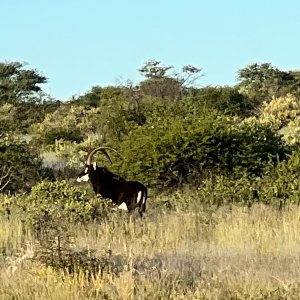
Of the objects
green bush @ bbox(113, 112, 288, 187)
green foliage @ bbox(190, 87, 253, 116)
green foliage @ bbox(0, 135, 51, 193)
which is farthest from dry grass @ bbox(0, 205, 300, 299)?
green foliage @ bbox(190, 87, 253, 116)

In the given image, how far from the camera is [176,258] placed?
8.37 metres

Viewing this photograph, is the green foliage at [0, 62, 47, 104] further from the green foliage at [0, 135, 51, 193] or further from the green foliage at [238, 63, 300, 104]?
the green foliage at [0, 135, 51, 193]

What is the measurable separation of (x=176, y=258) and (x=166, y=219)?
314 cm

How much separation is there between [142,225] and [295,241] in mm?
2324

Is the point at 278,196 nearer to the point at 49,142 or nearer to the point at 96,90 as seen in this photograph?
the point at 49,142

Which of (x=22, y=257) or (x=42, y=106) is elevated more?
(x=42, y=106)

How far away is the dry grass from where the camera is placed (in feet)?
21.9

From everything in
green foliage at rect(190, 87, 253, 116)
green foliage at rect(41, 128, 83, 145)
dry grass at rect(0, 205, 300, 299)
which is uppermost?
green foliage at rect(190, 87, 253, 116)

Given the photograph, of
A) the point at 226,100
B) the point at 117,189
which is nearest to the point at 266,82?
the point at 226,100

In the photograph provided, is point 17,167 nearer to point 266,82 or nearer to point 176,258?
point 176,258

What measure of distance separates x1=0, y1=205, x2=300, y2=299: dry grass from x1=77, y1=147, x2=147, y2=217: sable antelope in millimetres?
1421

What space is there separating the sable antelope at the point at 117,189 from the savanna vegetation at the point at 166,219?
0.85 ft

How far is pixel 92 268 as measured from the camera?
24.3 feet

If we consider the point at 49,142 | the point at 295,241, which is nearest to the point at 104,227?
the point at 295,241
